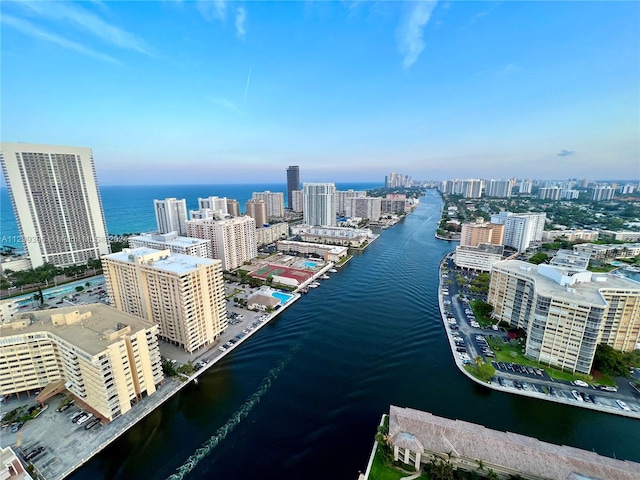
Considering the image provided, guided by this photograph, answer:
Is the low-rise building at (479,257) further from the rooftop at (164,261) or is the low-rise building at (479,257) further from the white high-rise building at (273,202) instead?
the white high-rise building at (273,202)

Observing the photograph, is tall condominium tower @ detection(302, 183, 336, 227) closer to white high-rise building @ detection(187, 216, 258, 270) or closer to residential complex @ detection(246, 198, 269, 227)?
residential complex @ detection(246, 198, 269, 227)

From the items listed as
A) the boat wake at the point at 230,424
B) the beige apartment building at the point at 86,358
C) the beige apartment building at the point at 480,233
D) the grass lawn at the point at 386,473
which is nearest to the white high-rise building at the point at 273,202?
the beige apartment building at the point at 480,233

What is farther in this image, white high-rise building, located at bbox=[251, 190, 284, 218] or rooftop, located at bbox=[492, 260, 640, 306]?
white high-rise building, located at bbox=[251, 190, 284, 218]

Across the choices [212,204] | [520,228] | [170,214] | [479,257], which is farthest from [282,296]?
[520,228]

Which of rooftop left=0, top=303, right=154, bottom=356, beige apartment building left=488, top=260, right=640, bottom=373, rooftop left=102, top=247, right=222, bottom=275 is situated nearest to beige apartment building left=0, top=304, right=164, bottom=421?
rooftop left=0, top=303, right=154, bottom=356

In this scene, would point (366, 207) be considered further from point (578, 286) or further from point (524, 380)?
point (524, 380)
